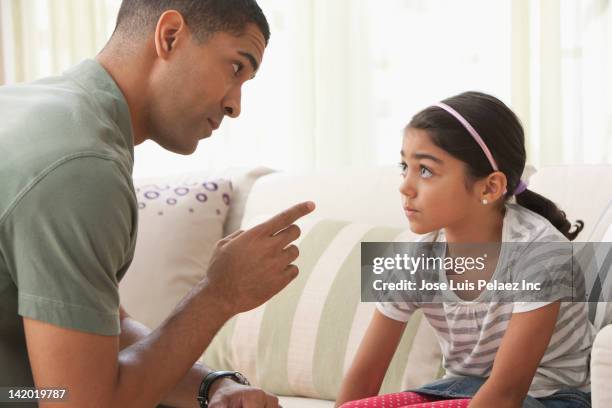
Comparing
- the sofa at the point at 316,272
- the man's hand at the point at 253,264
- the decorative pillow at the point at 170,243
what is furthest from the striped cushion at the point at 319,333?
the man's hand at the point at 253,264

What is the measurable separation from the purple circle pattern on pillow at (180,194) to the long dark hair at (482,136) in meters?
0.95

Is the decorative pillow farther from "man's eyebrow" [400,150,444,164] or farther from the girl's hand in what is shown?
"man's eyebrow" [400,150,444,164]

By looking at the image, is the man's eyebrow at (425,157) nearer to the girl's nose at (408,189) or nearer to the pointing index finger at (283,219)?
the girl's nose at (408,189)

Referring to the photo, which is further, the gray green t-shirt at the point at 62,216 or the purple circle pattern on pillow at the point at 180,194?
the purple circle pattern on pillow at the point at 180,194

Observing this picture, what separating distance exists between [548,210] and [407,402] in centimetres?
49

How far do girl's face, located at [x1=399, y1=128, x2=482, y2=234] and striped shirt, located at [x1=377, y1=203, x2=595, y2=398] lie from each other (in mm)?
101

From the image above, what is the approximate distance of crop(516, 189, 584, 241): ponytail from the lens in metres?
1.71

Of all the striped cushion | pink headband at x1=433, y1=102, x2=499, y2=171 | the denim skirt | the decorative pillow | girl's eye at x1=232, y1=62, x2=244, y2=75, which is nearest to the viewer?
girl's eye at x1=232, y1=62, x2=244, y2=75

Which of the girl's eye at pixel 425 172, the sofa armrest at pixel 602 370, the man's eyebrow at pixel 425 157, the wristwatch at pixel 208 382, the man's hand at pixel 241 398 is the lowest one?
the wristwatch at pixel 208 382

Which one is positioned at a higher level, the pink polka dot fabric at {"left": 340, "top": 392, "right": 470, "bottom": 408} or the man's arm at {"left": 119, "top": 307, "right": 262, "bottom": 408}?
the man's arm at {"left": 119, "top": 307, "right": 262, "bottom": 408}

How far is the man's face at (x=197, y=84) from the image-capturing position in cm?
134

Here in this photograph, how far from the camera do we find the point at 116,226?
1131 millimetres

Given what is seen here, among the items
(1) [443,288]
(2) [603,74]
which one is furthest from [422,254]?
(2) [603,74]

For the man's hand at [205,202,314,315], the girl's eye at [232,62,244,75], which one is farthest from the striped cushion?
the girl's eye at [232,62,244,75]
